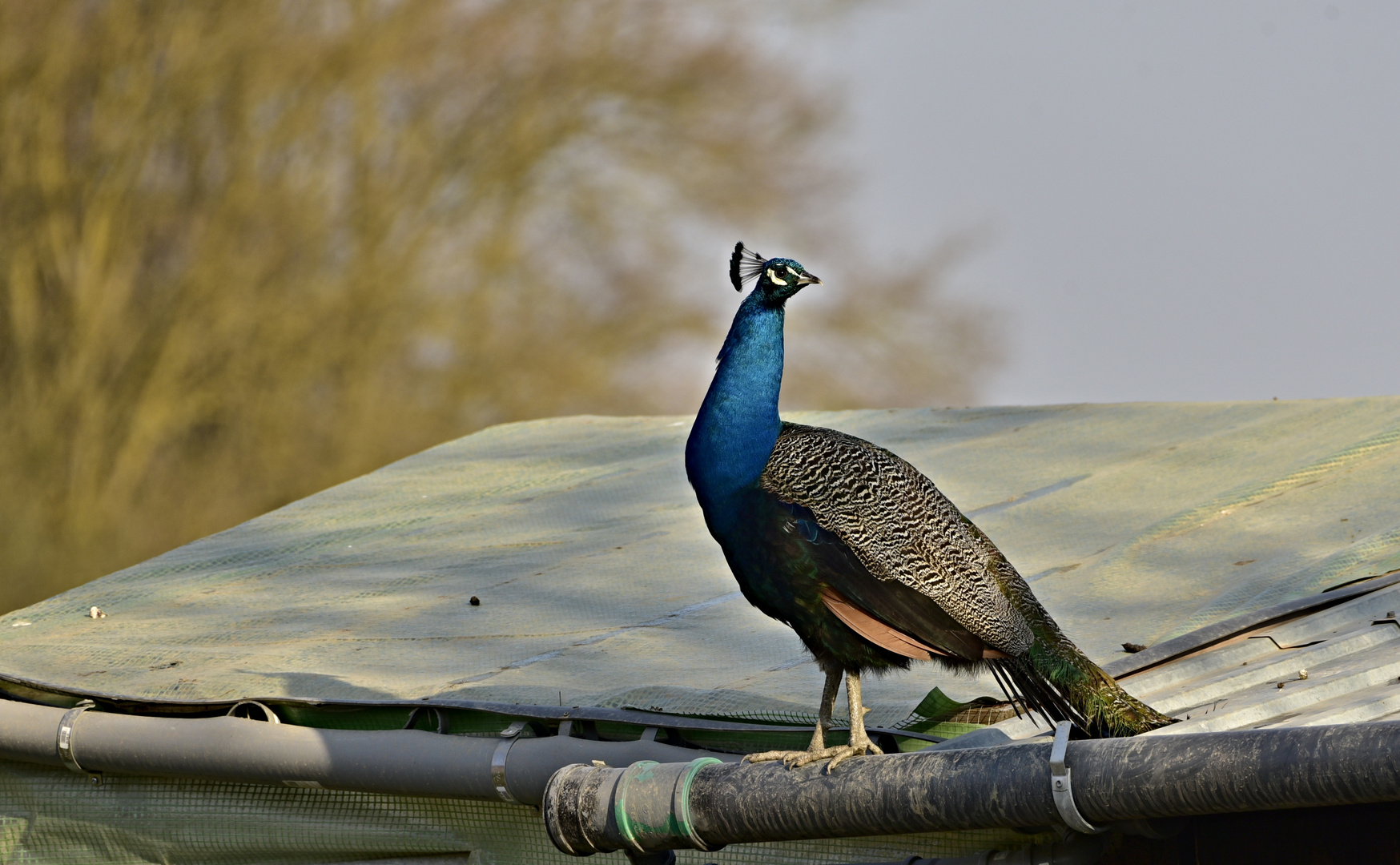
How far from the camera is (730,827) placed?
10.9ft

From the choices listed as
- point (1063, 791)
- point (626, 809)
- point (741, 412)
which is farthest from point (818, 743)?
point (741, 412)

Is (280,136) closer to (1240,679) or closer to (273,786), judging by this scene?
(273,786)

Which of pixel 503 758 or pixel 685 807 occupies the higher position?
pixel 503 758

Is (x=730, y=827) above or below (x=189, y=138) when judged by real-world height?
below

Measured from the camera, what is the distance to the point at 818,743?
3.41 meters

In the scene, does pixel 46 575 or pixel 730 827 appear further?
pixel 46 575

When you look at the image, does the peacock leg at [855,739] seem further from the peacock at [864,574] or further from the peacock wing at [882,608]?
the peacock wing at [882,608]

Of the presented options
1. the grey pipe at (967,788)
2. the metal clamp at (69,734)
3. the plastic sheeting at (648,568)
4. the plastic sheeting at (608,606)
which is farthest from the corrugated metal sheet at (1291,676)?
the metal clamp at (69,734)

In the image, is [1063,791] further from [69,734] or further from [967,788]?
[69,734]

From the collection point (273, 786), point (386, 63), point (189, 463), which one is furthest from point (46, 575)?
point (273, 786)

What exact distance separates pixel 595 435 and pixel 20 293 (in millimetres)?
12763

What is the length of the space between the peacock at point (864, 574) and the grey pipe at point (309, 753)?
0.45m

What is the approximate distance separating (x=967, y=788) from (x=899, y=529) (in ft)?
2.34

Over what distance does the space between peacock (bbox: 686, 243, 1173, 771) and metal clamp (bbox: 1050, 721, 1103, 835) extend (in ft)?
1.72
